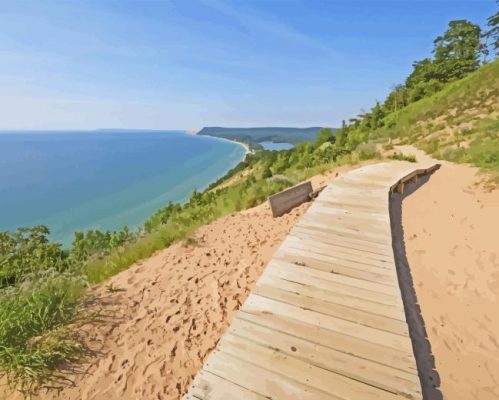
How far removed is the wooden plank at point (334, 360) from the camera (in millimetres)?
2355

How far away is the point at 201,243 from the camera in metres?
6.53

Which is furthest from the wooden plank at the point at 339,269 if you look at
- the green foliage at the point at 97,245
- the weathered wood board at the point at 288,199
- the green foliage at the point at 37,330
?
the green foliage at the point at 97,245

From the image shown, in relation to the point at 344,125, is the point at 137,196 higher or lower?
lower

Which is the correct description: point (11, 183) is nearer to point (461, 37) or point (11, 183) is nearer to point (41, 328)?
point (41, 328)

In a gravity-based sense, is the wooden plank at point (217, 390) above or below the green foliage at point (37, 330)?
above

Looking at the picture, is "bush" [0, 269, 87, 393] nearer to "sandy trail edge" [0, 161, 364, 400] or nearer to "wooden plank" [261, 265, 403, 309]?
"sandy trail edge" [0, 161, 364, 400]

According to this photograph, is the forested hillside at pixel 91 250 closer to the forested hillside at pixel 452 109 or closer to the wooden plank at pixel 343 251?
the forested hillside at pixel 452 109

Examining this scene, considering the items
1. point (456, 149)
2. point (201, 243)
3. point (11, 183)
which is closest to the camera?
point (201, 243)

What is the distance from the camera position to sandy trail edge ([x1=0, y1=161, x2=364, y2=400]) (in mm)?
2922

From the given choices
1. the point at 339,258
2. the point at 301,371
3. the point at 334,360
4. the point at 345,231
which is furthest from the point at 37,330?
the point at 345,231

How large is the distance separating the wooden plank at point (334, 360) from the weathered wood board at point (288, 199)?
15.1ft

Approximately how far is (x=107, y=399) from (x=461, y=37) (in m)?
63.1

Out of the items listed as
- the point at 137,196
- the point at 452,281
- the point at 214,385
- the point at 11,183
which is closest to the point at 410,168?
the point at 452,281

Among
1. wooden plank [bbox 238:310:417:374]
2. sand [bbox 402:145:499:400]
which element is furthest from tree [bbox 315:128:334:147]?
wooden plank [bbox 238:310:417:374]
